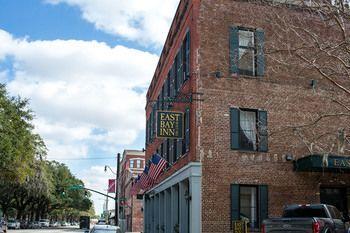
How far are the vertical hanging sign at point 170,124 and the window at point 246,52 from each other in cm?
330

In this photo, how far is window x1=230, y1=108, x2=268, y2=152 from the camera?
74.2ft

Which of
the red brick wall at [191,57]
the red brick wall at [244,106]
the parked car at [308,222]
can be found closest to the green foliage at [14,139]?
the red brick wall at [191,57]

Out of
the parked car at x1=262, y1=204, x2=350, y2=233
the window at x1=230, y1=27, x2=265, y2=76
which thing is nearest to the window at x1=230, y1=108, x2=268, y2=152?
the window at x1=230, y1=27, x2=265, y2=76

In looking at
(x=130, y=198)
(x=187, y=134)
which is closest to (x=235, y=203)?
(x=187, y=134)

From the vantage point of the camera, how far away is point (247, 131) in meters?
22.9

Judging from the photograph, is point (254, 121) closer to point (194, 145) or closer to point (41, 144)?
point (194, 145)

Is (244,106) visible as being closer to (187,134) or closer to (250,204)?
(187,134)

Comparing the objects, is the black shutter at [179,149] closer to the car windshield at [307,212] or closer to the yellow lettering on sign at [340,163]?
the yellow lettering on sign at [340,163]

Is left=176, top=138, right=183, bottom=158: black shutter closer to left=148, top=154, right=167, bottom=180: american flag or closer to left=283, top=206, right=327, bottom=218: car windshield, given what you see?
left=148, top=154, right=167, bottom=180: american flag

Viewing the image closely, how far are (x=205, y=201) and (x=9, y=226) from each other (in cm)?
6576

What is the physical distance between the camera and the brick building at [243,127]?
2195 centimetres

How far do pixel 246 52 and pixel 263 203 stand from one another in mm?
6769

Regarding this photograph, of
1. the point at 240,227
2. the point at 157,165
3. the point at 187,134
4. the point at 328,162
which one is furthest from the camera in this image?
the point at 157,165

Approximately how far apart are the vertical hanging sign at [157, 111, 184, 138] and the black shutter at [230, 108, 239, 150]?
2.30 meters
